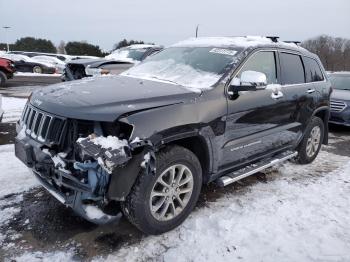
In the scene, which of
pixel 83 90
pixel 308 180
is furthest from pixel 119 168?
pixel 308 180

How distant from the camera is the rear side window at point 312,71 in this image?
17.6 feet

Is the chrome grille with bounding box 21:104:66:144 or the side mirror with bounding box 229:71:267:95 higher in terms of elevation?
the side mirror with bounding box 229:71:267:95

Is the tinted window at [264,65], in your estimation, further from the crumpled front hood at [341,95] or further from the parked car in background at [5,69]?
the parked car in background at [5,69]

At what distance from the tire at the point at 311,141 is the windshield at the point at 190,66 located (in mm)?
2096

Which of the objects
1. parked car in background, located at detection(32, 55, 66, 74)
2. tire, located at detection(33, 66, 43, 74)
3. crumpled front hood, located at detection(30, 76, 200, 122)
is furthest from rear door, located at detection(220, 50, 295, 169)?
parked car in background, located at detection(32, 55, 66, 74)

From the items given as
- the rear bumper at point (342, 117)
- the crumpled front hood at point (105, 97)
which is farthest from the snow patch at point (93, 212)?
the rear bumper at point (342, 117)

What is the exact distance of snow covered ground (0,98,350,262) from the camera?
3.13 meters

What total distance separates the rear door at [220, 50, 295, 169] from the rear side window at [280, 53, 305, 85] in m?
0.17

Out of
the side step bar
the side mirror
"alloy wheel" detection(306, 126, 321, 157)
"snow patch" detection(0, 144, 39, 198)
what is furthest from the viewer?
"alloy wheel" detection(306, 126, 321, 157)

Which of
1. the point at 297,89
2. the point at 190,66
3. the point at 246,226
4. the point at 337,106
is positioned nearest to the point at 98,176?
the point at 246,226

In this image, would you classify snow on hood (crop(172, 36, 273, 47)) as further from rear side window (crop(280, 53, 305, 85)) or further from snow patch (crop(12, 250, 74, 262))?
snow patch (crop(12, 250, 74, 262))

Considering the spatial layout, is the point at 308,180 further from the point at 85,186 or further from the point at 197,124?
the point at 85,186

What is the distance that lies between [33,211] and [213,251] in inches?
Result: 75.7

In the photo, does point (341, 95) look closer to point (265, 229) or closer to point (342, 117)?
point (342, 117)
